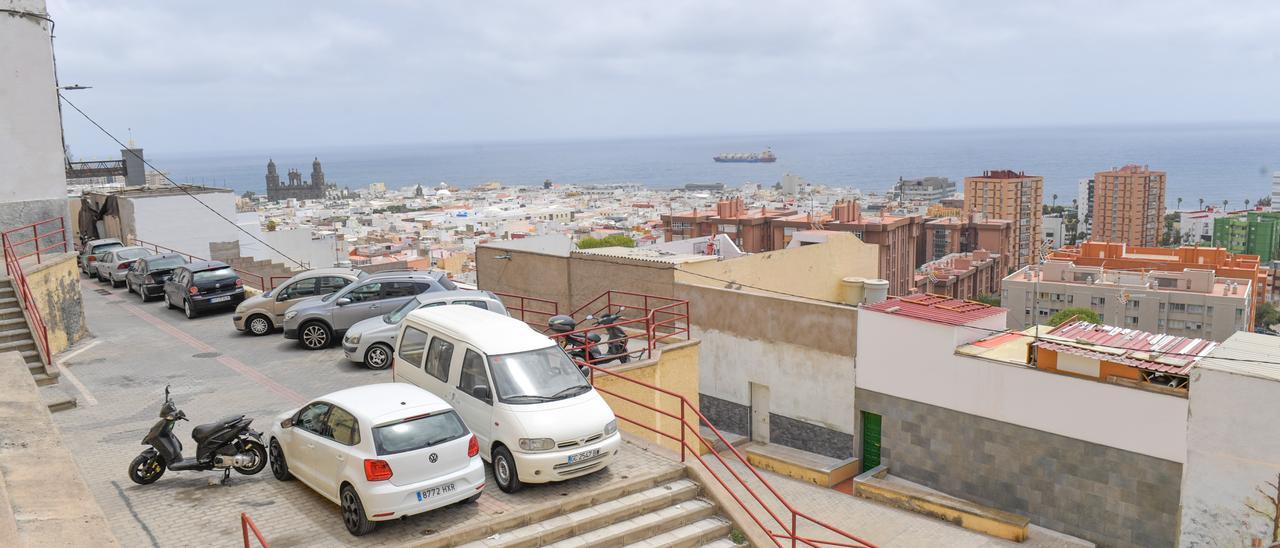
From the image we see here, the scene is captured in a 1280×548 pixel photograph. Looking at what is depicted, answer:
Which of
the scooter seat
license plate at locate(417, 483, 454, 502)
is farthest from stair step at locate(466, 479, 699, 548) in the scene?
the scooter seat

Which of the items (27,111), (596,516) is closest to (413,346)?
Answer: (596,516)

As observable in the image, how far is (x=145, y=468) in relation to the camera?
10.3 metres

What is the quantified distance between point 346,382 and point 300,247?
1297 inches

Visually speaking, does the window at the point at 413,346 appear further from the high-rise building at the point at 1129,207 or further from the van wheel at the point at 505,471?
the high-rise building at the point at 1129,207

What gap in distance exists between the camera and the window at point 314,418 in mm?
9477

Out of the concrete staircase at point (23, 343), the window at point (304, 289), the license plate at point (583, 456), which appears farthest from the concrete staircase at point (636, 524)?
the window at point (304, 289)

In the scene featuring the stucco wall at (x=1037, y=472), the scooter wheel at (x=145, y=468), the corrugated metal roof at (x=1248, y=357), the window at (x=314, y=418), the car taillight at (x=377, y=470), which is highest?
the window at (x=314, y=418)

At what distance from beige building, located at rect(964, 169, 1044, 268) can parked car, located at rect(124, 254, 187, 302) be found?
12880cm

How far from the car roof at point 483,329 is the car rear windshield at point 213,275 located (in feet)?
44.9

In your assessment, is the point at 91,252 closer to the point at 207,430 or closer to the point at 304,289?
the point at 304,289

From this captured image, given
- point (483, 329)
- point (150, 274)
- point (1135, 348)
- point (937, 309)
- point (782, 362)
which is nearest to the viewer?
point (483, 329)

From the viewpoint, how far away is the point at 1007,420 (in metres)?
16.2

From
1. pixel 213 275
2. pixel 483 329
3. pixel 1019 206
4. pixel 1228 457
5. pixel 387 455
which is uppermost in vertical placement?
pixel 483 329

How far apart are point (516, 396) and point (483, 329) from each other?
130 centimetres
